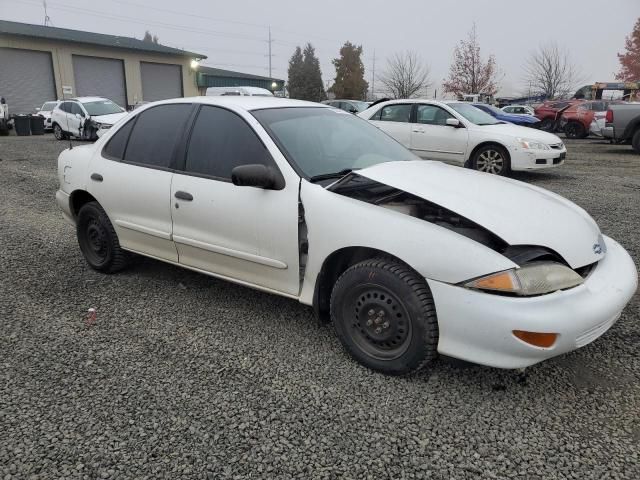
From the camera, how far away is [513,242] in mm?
2516

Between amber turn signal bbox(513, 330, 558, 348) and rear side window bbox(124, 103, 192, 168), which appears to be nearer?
amber turn signal bbox(513, 330, 558, 348)

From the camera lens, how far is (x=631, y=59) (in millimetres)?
45781

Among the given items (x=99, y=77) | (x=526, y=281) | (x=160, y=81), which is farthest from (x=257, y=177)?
(x=160, y=81)

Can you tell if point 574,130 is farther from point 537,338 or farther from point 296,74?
point 296,74

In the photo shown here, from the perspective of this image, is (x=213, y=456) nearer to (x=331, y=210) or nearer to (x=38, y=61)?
(x=331, y=210)

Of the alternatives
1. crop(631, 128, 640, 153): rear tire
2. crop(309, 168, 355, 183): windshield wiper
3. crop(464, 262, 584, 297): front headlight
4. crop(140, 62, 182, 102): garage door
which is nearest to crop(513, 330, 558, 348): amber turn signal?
crop(464, 262, 584, 297): front headlight

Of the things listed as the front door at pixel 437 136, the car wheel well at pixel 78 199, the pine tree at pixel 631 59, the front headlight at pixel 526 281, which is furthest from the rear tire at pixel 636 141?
the pine tree at pixel 631 59

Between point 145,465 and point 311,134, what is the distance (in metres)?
2.29

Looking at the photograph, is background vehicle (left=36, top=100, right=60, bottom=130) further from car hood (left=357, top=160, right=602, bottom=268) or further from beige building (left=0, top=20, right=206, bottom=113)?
car hood (left=357, top=160, right=602, bottom=268)

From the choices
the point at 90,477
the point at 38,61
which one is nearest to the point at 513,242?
the point at 90,477

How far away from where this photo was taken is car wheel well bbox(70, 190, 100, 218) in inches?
171

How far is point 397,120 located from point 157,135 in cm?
698

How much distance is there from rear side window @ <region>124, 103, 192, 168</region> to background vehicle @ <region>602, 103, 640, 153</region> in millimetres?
13369

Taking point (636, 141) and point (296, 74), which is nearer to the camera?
point (636, 141)
